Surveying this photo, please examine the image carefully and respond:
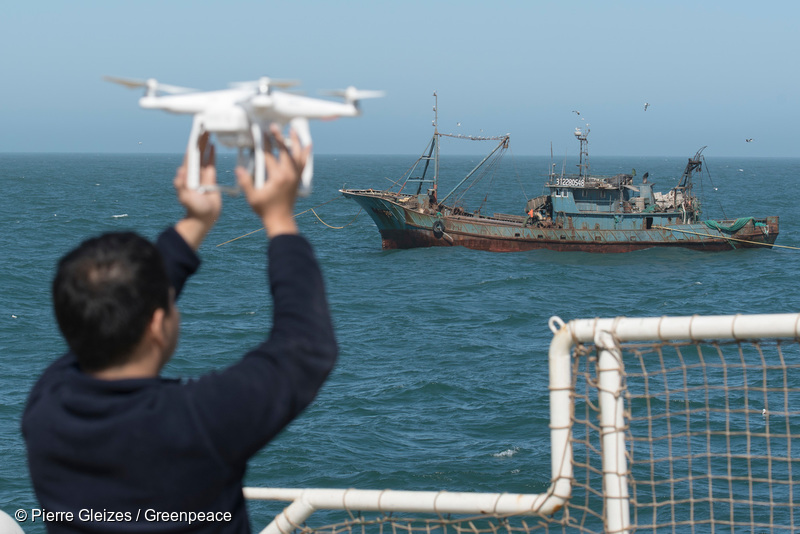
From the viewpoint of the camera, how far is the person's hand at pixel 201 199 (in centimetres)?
191

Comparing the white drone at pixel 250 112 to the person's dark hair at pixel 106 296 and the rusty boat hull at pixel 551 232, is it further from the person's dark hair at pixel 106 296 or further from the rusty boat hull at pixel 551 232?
the rusty boat hull at pixel 551 232

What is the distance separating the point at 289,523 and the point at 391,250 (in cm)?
3805

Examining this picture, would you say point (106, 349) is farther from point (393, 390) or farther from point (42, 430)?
point (393, 390)

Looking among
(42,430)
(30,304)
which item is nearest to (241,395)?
(42,430)

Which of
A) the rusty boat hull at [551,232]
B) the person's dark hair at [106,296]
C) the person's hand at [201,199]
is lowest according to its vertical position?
the rusty boat hull at [551,232]

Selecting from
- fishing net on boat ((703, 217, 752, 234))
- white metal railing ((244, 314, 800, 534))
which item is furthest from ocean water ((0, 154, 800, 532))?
white metal railing ((244, 314, 800, 534))

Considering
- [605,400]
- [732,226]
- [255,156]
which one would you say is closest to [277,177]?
[255,156]

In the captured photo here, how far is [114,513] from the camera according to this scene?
1.66m

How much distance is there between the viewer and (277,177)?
1.68 meters

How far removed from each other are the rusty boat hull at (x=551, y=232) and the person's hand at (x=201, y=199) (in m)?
35.6

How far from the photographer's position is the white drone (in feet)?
5.49

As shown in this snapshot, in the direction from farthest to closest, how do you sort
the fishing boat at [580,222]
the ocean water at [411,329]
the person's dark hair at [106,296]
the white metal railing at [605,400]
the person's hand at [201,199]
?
the fishing boat at [580,222]
the ocean water at [411,329]
the white metal railing at [605,400]
the person's hand at [201,199]
the person's dark hair at [106,296]

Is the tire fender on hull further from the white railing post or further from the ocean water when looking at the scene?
the white railing post

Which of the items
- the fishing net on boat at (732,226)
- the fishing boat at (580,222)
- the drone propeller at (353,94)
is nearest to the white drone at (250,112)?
the drone propeller at (353,94)
